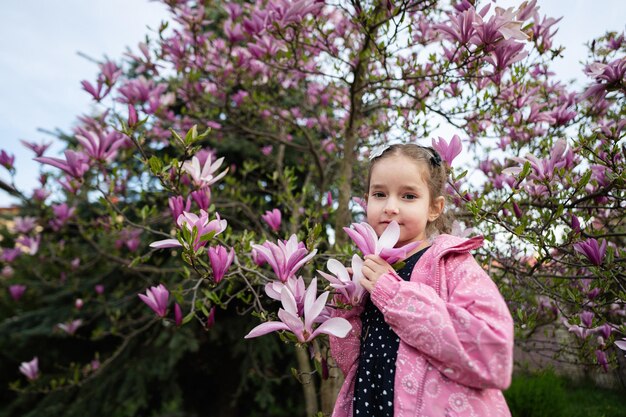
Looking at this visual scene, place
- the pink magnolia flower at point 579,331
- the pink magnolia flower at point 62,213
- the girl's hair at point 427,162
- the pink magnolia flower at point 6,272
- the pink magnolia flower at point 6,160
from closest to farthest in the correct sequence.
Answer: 1. the girl's hair at point 427,162
2. the pink magnolia flower at point 579,331
3. the pink magnolia flower at point 6,160
4. the pink magnolia flower at point 62,213
5. the pink magnolia flower at point 6,272

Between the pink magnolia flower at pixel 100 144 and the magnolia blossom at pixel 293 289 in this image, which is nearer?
the magnolia blossom at pixel 293 289

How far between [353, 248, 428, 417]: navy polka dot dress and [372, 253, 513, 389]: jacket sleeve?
8 cm

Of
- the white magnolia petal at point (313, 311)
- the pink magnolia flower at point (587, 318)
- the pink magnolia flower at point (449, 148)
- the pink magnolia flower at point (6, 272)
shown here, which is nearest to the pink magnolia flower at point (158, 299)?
the white magnolia petal at point (313, 311)

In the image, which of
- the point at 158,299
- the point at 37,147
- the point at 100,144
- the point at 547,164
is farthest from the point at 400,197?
the point at 37,147

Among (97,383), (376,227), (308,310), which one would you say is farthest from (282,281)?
(97,383)

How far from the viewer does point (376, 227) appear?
129cm

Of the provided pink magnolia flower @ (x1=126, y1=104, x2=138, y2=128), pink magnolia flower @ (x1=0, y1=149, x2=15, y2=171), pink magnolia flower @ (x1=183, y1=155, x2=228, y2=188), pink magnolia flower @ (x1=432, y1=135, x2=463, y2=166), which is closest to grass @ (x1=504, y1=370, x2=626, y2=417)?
pink magnolia flower @ (x1=432, y1=135, x2=463, y2=166)

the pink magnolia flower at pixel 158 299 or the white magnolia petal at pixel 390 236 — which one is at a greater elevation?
the white magnolia petal at pixel 390 236

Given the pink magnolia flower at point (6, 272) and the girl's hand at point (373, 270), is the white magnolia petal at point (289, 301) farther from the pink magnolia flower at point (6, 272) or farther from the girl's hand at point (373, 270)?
the pink magnolia flower at point (6, 272)

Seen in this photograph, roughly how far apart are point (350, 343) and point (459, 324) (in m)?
0.40

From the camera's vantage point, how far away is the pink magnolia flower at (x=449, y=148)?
1581mm

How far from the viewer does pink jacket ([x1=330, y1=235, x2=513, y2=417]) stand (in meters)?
0.96

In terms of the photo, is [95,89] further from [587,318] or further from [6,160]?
[587,318]

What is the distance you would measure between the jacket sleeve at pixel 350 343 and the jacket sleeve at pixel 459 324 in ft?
0.66
